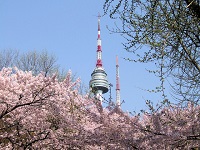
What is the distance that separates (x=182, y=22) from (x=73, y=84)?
3.68m

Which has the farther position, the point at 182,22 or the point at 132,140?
the point at 132,140

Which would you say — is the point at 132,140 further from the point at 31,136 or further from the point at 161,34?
the point at 31,136

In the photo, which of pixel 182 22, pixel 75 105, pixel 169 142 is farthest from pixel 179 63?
pixel 75 105

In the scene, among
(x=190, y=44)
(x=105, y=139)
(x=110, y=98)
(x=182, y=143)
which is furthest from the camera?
(x=110, y=98)

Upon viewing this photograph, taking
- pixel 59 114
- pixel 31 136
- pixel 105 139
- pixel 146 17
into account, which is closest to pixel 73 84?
pixel 59 114

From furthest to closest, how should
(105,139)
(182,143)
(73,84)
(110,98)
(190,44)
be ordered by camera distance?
1. (73,84)
2. (110,98)
3. (105,139)
4. (190,44)
5. (182,143)

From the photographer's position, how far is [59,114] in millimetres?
7164

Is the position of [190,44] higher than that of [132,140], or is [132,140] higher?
[190,44]

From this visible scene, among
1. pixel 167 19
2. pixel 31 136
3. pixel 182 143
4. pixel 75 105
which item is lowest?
pixel 182 143

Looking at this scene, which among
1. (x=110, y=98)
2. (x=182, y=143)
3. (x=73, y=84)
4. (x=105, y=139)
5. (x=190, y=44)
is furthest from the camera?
(x=73, y=84)

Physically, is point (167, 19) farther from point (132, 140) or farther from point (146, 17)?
point (132, 140)

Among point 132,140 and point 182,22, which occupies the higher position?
point 182,22

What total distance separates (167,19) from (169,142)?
7.09 ft

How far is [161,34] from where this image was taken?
220 inches
